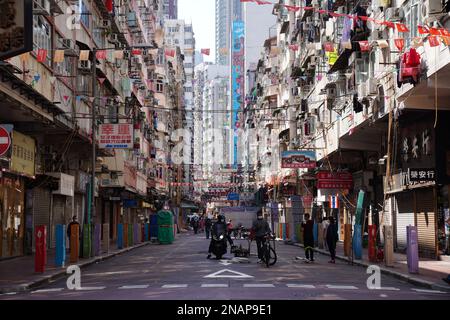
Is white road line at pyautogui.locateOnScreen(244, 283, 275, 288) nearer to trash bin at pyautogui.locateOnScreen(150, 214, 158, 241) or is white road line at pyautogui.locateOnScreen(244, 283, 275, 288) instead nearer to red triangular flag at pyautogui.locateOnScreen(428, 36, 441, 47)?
red triangular flag at pyautogui.locateOnScreen(428, 36, 441, 47)

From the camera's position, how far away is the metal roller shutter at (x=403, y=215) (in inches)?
1264

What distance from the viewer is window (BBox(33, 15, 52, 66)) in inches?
1043

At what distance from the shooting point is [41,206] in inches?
1380

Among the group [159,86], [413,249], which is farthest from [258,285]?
[159,86]

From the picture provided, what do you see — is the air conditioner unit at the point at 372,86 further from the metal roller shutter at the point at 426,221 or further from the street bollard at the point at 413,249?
the street bollard at the point at 413,249

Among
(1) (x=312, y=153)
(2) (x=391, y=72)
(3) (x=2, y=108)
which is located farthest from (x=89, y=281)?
(1) (x=312, y=153)

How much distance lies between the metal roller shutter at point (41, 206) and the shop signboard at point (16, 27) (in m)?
16.1

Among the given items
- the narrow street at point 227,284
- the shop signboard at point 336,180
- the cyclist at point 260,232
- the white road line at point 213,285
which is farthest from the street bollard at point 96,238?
the white road line at point 213,285

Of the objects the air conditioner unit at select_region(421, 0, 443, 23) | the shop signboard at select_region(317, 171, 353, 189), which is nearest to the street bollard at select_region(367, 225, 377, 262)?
the air conditioner unit at select_region(421, 0, 443, 23)

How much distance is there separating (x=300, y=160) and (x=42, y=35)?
1920 centimetres

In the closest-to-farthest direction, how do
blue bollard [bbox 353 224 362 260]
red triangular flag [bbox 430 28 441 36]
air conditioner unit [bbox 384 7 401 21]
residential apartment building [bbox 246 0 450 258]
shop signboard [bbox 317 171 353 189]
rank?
1. red triangular flag [bbox 430 28 441 36]
2. residential apartment building [bbox 246 0 450 258]
3. blue bollard [bbox 353 224 362 260]
4. air conditioner unit [bbox 384 7 401 21]
5. shop signboard [bbox 317 171 353 189]

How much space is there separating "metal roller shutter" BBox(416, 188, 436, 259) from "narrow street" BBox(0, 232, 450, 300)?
5.52 metres
